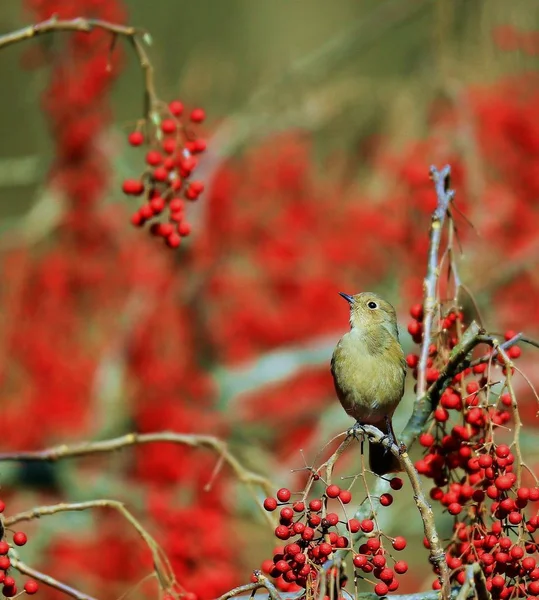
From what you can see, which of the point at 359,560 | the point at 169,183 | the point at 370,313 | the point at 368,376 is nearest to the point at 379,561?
the point at 359,560

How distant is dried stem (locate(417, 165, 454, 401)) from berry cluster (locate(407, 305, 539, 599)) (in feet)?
0.11

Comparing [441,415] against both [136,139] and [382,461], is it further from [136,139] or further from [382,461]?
[136,139]

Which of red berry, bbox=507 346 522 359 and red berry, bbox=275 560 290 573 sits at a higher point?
red berry, bbox=507 346 522 359

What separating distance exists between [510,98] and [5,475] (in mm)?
4633

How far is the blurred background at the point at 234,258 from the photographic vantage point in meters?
5.62

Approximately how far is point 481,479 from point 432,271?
0.71 meters

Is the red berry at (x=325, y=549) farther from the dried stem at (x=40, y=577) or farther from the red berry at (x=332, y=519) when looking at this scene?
the dried stem at (x=40, y=577)

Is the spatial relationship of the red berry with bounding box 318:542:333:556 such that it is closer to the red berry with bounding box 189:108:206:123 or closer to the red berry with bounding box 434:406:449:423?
the red berry with bounding box 434:406:449:423

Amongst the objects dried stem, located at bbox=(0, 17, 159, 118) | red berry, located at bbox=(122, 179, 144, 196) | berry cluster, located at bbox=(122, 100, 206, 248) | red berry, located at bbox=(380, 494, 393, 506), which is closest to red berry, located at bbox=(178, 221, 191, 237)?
berry cluster, located at bbox=(122, 100, 206, 248)

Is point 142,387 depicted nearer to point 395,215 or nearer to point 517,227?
point 395,215

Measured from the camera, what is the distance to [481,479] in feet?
7.41

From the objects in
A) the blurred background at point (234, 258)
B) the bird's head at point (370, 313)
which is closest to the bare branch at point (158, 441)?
the bird's head at point (370, 313)

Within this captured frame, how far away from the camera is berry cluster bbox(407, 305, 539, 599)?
211 cm

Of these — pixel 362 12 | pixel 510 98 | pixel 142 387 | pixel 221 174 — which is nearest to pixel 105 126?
pixel 221 174
